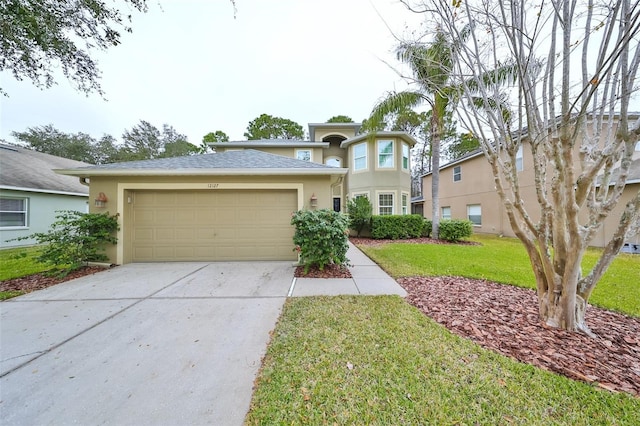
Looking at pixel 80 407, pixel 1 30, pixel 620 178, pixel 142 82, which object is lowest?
pixel 80 407

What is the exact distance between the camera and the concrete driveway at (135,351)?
1.80 metres

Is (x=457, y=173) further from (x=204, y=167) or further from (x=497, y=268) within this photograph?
(x=204, y=167)

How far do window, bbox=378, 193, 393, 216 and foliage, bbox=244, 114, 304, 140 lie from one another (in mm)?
17272

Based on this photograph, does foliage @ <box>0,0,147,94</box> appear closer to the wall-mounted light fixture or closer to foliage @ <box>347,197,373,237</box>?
the wall-mounted light fixture

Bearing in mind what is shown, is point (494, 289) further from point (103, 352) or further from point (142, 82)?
point (142, 82)

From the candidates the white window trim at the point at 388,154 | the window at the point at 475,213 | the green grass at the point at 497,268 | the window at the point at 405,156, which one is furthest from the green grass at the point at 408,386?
the window at the point at 475,213

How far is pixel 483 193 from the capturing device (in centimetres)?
1390

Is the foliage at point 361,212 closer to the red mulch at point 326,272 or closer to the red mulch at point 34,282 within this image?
the red mulch at point 326,272

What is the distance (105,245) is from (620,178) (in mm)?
10022

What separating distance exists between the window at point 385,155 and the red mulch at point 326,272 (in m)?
8.75

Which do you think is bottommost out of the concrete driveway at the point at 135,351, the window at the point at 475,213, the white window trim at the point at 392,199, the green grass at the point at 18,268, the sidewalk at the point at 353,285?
the concrete driveway at the point at 135,351

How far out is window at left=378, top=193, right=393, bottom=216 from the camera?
42.6 ft

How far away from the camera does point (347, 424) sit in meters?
1.63

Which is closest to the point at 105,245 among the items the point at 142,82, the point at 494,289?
the point at 142,82
